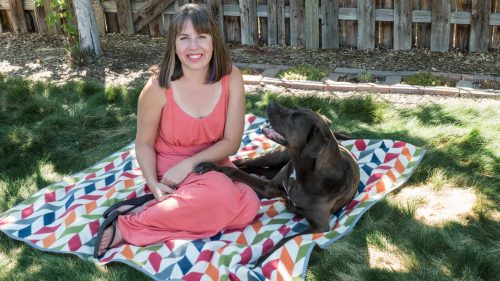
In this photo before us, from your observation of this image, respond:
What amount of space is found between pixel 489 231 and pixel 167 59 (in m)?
2.49

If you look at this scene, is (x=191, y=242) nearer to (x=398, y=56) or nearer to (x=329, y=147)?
(x=329, y=147)

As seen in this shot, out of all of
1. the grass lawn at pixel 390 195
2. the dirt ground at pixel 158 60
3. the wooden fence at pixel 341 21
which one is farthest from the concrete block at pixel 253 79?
the wooden fence at pixel 341 21

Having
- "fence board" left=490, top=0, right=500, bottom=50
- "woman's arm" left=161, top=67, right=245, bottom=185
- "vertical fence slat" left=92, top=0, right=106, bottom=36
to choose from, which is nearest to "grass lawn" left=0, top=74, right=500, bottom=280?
"woman's arm" left=161, top=67, right=245, bottom=185

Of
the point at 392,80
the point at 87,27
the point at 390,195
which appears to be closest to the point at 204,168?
the point at 390,195

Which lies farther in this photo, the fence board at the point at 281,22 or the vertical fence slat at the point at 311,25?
the fence board at the point at 281,22

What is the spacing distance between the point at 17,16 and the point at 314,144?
330 inches

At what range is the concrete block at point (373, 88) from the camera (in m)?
6.49

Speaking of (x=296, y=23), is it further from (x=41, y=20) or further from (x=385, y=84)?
(x=41, y=20)

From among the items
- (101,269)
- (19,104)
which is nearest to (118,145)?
(19,104)

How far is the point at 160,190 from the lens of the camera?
3.88 meters

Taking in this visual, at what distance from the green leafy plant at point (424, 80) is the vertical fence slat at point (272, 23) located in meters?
2.52

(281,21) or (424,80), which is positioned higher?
(281,21)

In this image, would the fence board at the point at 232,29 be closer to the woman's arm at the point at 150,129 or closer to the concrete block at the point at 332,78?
the concrete block at the point at 332,78

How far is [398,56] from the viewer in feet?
25.9
